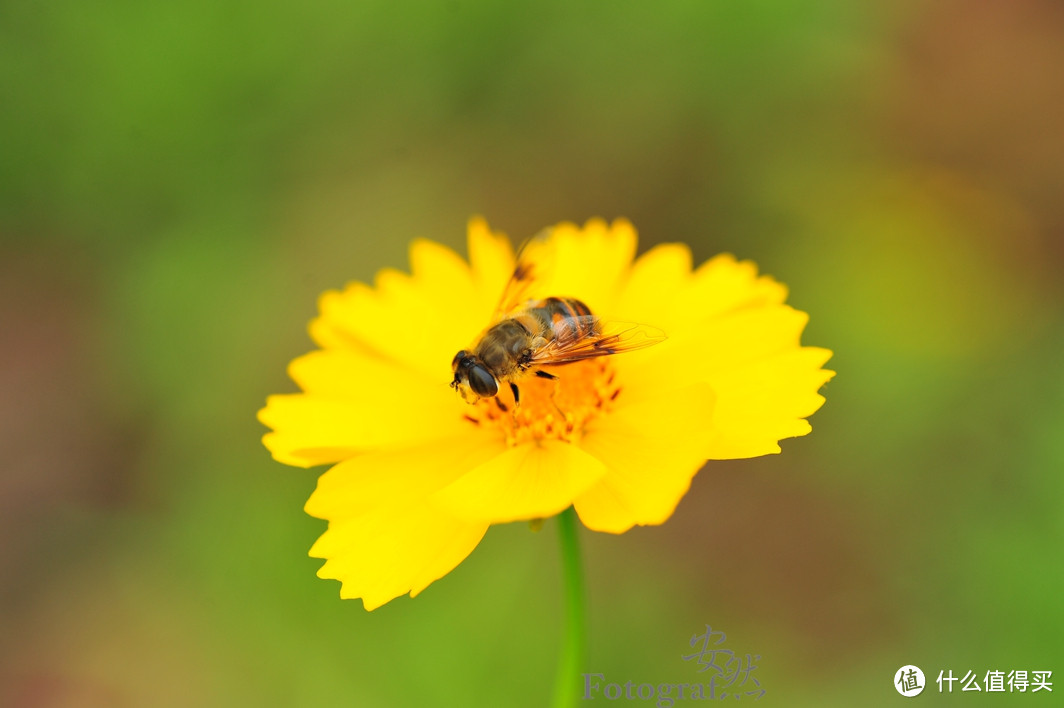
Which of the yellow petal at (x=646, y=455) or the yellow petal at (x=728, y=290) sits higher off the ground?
the yellow petal at (x=728, y=290)

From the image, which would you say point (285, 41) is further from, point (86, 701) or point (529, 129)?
point (86, 701)

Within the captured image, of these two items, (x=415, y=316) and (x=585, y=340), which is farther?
(x=415, y=316)

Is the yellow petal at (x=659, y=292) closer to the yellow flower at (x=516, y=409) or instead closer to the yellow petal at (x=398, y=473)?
the yellow flower at (x=516, y=409)

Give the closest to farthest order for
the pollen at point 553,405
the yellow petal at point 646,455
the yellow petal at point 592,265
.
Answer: the yellow petal at point 646,455 < the pollen at point 553,405 < the yellow petal at point 592,265

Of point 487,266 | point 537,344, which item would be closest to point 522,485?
point 537,344

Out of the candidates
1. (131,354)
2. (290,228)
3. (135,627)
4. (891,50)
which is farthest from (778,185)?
(135,627)

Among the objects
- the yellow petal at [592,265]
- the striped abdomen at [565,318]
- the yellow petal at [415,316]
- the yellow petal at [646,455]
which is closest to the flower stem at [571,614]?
the yellow petal at [646,455]

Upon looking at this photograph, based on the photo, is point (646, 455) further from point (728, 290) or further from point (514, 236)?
point (514, 236)
